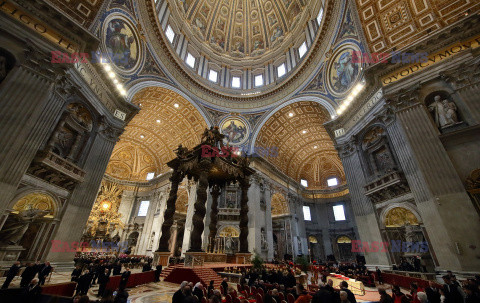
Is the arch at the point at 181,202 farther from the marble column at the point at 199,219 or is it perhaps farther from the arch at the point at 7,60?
the arch at the point at 7,60

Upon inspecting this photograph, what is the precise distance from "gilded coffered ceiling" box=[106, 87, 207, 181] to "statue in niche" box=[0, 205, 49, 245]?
9557mm

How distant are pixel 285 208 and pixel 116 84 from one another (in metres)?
19.8

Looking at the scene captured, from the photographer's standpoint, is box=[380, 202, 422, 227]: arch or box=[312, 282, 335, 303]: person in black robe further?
box=[380, 202, 422, 227]: arch

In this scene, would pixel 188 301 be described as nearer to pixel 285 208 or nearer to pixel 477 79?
pixel 477 79

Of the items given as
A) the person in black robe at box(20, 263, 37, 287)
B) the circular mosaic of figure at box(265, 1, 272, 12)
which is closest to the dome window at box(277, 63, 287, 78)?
the circular mosaic of figure at box(265, 1, 272, 12)

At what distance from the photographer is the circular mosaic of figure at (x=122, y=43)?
12177 millimetres

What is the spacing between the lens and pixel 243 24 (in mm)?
25500

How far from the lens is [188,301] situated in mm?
3207

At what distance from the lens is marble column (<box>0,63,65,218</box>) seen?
280 inches

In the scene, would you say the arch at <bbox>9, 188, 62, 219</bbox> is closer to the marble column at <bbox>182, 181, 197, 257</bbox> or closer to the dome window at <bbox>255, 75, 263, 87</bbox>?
the marble column at <bbox>182, 181, 197, 257</bbox>

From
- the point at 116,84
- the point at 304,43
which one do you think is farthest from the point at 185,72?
the point at 304,43

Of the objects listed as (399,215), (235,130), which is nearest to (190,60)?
(235,130)

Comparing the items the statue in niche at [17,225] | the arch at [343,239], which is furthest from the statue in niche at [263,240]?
the statue in niche at [17,225]

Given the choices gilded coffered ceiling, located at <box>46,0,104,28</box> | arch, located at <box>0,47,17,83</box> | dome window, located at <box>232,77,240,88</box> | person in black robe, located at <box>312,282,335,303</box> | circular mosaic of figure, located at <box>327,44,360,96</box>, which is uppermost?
dome window, located at <box>232,77,240,88</box>
